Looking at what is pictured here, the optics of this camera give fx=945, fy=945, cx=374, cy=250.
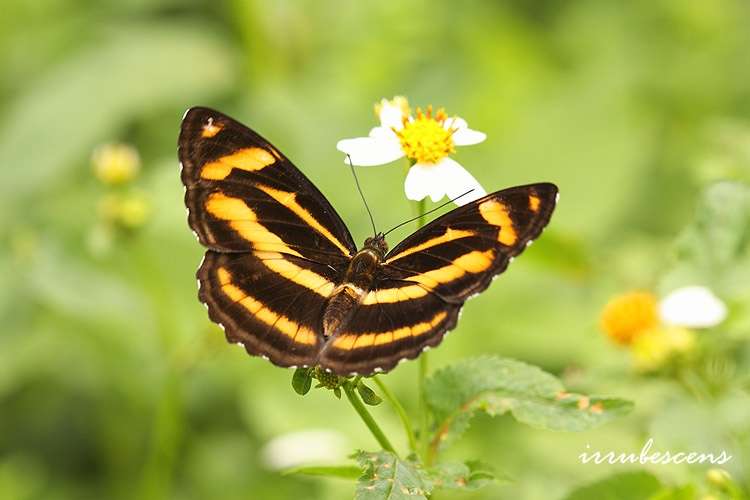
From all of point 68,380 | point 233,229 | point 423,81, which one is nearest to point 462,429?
point 233,229

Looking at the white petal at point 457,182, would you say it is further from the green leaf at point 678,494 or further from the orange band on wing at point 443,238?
the green leaf at point 678,494

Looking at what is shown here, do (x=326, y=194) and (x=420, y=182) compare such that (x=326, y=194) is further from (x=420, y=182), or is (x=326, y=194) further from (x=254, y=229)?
(x=420, y=182)

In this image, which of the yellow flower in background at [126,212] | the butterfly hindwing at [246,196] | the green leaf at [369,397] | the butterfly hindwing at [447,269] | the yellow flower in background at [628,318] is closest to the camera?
the green leaf at [369,397]

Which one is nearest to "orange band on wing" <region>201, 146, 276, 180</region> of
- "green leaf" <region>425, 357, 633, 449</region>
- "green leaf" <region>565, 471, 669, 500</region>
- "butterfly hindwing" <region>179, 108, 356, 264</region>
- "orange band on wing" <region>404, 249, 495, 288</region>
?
"butterfly hindwing" <region>179, 108, 356, 264</region>

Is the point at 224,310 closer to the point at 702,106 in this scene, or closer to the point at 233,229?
the point at 233,229

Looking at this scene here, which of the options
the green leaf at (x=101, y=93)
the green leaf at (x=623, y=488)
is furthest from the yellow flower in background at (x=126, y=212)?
the green leaf at (x=623, y=488)

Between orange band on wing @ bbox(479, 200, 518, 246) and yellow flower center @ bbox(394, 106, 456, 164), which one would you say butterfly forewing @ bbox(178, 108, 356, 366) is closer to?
yellow flower center @ bbox(394, 106, 456, 164)

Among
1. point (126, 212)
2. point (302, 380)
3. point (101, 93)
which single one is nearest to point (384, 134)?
point (302, 380)
